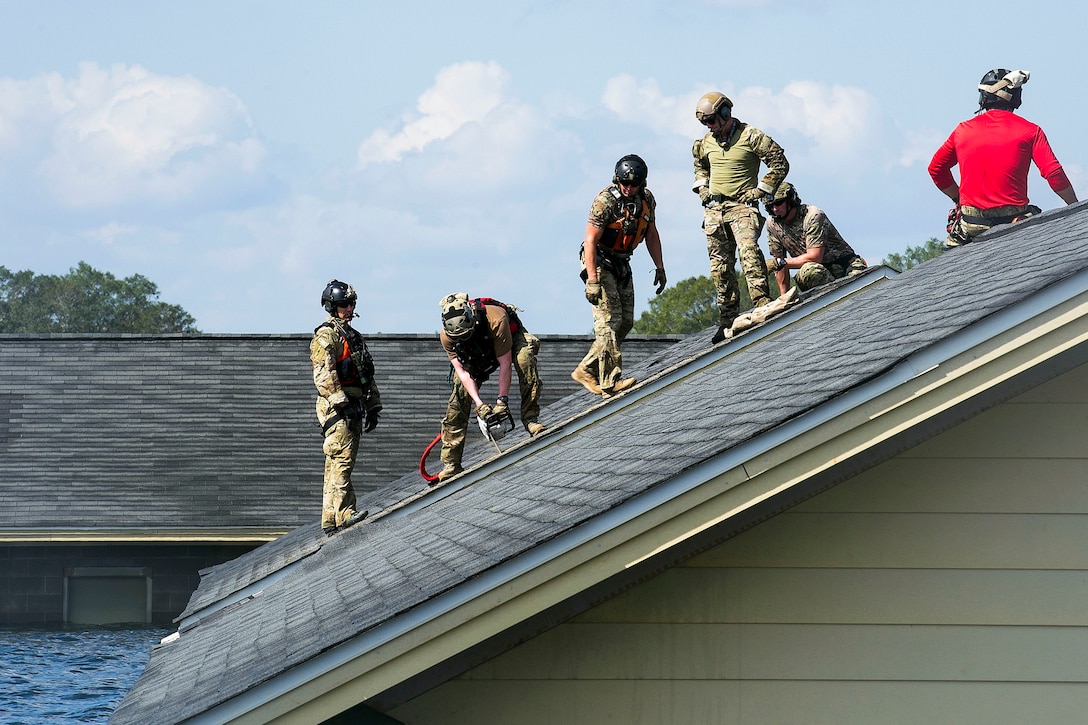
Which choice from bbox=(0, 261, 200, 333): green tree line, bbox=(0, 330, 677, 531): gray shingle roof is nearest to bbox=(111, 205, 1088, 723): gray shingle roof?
bbox=(0, 330, 677, 531): gray shingle roof

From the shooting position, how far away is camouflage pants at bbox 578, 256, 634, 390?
11.4m

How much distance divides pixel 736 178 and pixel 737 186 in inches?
2.8

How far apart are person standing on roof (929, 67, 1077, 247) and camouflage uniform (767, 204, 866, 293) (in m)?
2.21

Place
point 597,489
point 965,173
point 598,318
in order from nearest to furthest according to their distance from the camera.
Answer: point 597,489
point 965,173
point 598,318

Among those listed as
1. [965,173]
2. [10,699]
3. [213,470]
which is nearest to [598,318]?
[965,173]

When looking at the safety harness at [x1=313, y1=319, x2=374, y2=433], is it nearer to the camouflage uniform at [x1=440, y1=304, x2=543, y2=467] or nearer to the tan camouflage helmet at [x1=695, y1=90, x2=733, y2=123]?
the camouflage uniform at [x1=440, y1=304, x2=543, y2=467]

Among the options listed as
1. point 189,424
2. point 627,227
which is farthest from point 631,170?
point 189,424

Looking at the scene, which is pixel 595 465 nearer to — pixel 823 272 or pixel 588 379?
pixel 588 379

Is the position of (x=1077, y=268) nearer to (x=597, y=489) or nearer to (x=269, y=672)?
(x=597, y=489)

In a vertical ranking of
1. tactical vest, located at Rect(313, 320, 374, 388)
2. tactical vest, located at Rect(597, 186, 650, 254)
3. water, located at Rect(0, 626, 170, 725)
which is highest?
tactical vest, located at Rect(597, 186, 650, 254)

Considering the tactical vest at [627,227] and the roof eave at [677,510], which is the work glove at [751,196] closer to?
the tactical vest at [627,227]

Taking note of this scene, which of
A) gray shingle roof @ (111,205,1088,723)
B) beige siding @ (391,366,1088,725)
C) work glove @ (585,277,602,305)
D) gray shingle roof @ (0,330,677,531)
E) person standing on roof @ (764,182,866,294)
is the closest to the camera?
gray shingle roof @ (111,205,1088,723)

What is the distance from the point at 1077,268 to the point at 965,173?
5.59 meters

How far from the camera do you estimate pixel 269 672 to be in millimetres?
4328
